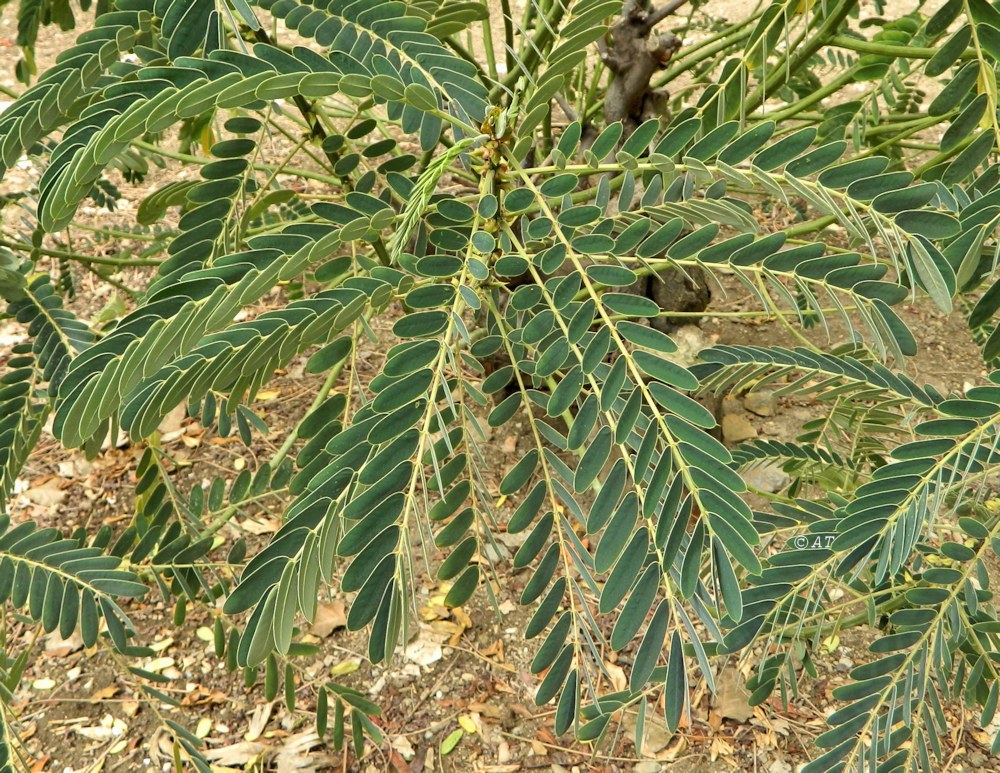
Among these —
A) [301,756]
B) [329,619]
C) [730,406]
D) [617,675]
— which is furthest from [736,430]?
[301,756]

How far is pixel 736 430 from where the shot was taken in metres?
1.88

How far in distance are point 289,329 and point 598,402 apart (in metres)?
0.29

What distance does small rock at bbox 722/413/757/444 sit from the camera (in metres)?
1.87

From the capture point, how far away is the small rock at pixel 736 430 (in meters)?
1.87

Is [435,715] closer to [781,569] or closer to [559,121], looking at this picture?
[781,569]

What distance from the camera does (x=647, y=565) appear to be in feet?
2.57

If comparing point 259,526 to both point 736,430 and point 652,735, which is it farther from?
point 736,430

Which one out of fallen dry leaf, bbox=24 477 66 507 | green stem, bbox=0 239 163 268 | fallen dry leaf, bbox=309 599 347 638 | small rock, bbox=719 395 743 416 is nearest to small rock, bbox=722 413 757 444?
small rock, bbox=719 395 743 416

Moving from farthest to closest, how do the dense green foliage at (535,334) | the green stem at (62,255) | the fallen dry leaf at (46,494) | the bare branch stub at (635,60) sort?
1. the fallen dry leaf at (46,494)
2. the bare branch stub at (635,60)
3. the green stem at (62,255)
4. the dense green foliage at (535,334)

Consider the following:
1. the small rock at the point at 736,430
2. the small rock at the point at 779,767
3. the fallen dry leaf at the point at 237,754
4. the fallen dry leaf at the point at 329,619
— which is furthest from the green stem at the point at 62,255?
the small rock at the point at 779,767

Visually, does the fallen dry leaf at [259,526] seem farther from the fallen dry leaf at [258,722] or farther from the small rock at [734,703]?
the small rock at [734,703]

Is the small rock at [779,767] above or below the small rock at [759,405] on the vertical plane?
below

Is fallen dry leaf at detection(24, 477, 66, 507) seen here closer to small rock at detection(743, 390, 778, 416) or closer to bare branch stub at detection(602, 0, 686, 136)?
bare branch stub at detection(602, 0, 686, 136)

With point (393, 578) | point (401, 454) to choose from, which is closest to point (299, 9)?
point (401, 454)
